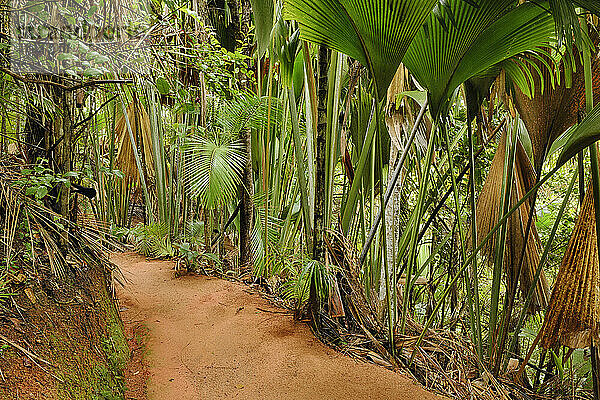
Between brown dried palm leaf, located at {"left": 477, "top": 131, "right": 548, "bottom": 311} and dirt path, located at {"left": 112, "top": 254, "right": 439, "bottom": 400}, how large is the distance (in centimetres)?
85

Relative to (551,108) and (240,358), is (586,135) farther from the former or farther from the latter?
(240,358)

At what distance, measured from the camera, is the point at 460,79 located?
1.39 meters

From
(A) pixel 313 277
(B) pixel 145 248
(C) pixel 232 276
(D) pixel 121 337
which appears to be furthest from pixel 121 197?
(A) pixel 313 277

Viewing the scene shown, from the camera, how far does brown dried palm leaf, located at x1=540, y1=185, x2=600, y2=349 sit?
1.13 m

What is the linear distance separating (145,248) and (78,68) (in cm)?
279

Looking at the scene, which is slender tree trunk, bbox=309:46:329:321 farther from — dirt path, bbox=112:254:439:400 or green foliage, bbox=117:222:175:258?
green foliage, bbox=117:222:175:258

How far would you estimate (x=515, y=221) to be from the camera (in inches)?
78.9

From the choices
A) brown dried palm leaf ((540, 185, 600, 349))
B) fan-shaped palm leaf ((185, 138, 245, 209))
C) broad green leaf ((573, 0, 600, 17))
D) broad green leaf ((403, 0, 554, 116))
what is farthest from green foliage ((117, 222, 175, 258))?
broad green leaf ((573, 0, 600, 17))

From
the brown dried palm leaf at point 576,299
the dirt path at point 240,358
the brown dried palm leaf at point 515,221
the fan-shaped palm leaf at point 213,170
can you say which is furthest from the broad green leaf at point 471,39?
the fan-shaped palm leaf at point 213,170

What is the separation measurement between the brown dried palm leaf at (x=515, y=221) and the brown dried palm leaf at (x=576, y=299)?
673 mm

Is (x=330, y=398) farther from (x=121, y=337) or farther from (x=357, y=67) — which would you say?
(x=357, y=67)

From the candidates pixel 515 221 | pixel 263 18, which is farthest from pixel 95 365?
pixel 515 221

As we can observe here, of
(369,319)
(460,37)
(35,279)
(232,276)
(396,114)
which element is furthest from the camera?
(232,276)

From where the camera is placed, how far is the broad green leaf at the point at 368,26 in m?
1.12
